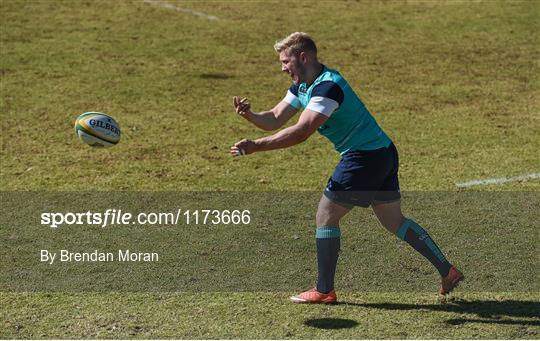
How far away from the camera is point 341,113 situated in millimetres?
9094

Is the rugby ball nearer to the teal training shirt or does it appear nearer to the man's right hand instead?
the man's right hand

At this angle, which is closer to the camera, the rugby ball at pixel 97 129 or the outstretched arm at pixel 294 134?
the outstretched arm at pixel 294 134

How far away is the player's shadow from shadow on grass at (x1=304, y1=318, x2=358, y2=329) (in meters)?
0.45

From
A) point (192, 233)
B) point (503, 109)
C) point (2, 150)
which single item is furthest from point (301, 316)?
point (503, 109)

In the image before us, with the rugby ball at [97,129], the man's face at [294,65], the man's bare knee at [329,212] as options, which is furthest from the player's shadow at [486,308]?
the rugby ball at [97,129]

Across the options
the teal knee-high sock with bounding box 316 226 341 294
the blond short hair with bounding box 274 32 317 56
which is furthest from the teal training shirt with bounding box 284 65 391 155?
the teal knee-high sock with bounding box 316 226 341 294

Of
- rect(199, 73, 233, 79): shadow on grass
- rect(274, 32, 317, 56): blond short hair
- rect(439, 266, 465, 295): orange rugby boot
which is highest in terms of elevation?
rect(274, 32, 317, 56): blond short hair

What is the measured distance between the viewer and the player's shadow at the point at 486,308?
8930mm

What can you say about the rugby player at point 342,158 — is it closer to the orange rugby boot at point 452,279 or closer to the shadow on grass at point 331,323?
the orange rugby boot at point 452,279

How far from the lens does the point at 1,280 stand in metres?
10.1

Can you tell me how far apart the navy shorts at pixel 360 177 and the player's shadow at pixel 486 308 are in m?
1.04

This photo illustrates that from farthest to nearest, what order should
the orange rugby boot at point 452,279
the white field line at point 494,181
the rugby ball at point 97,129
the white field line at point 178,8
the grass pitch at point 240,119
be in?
1. the white field line at point 178,8
2. the white field line at point 494,181
3. the rugby ball at point 97,129
4. the orange rugby boot at point 452,279
5. the grass pitch at point 240,119

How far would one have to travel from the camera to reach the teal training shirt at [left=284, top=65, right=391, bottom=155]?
350 inches

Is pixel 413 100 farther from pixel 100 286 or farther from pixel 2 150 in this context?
pixel 100 286
